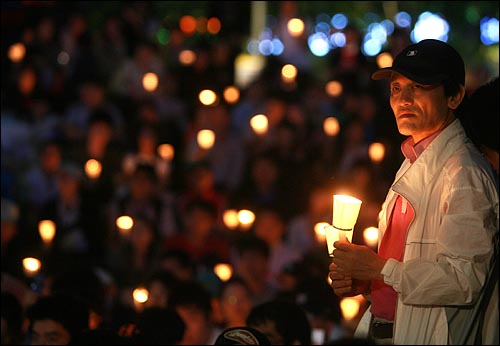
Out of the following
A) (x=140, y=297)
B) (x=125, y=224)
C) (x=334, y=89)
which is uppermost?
(x=334, y=89)

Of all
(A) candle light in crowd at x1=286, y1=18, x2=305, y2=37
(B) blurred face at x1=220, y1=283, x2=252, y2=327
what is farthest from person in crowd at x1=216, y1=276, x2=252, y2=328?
(A) candle light in crowd at x1=286, y1=18, x2=305, y2=37

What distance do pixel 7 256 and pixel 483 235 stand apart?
6039mm

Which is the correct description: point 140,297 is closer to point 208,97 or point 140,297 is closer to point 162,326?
point 162,326

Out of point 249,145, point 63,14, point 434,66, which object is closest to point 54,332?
point 434,66

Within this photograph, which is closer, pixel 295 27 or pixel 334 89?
pixel 334 89

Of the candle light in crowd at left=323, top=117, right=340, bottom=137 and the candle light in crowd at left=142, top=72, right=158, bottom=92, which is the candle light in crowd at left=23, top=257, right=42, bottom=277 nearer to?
the candle light in crowd at left=323, top=117, right=340, bottom=137

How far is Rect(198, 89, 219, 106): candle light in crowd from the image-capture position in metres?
11.9

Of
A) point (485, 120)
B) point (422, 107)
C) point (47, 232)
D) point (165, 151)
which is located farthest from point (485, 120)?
point (165, 151)

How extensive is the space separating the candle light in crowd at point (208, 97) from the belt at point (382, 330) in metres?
7.70

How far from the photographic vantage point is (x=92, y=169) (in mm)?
10617

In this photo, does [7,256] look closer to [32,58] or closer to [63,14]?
[32,58]

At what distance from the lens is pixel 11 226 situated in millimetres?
9242

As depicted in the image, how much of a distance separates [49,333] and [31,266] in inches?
93.0

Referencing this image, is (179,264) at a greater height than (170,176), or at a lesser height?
lesser
